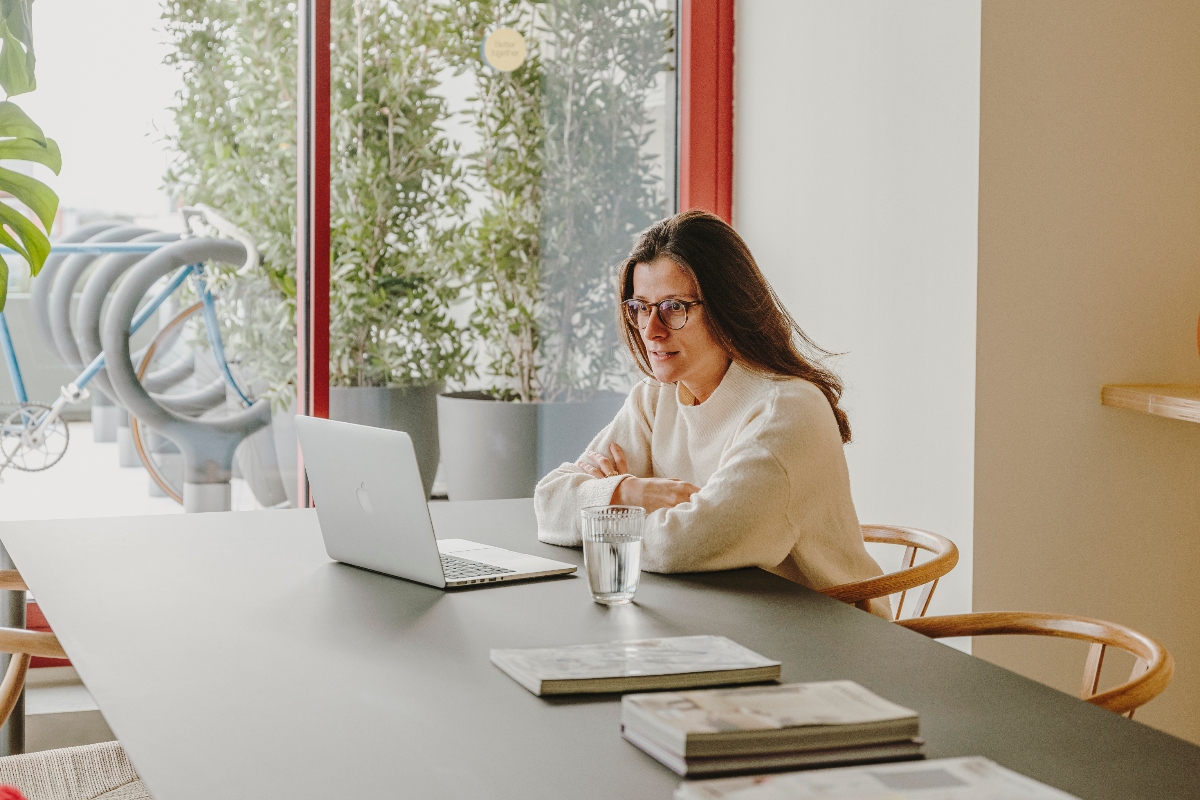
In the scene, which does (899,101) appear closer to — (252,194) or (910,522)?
(910,522)

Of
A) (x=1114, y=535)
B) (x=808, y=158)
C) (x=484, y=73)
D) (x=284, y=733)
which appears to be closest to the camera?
(x=284, y=733)

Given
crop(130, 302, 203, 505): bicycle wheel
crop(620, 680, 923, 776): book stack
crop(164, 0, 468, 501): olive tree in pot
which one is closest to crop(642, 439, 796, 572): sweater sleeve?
crop(620, 680, 923, 776): book stack

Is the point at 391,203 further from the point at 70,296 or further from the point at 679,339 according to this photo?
the point at 679,339

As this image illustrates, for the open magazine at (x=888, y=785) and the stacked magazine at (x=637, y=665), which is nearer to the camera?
the open magazine at (x=888, y=785)

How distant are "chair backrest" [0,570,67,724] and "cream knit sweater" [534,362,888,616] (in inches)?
30.4

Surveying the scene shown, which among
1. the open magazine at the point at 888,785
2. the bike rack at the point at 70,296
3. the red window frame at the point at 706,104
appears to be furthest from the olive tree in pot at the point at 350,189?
the open magazine at the point at 888,785

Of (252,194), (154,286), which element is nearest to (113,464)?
(154,286)

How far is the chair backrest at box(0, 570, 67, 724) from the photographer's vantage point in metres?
1.60

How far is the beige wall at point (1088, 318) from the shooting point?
2.70 m

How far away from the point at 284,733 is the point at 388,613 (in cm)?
45

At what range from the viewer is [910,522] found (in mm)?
2990

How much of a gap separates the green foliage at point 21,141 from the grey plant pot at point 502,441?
1.29m

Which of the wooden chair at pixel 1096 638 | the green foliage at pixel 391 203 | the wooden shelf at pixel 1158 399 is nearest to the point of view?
the wooden chair at pixel 1096 638

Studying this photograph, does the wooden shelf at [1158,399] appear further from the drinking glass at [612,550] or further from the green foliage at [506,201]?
the green foliage at [506,201]
